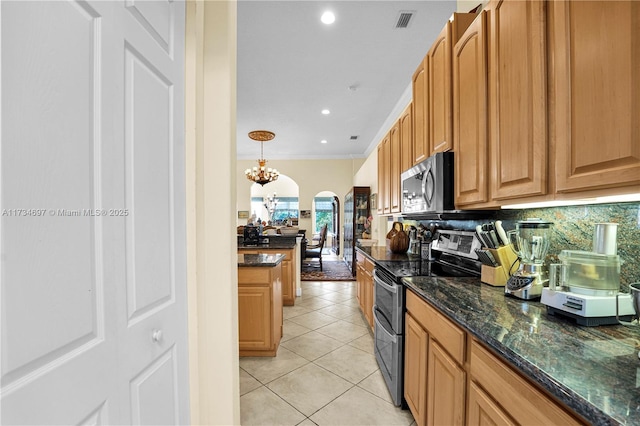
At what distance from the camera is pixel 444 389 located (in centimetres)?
119

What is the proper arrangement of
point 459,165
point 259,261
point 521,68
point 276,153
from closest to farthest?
point 521,68 < point 459,165 < point 259,261 < point 276,153

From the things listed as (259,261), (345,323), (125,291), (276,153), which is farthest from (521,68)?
(276,153)

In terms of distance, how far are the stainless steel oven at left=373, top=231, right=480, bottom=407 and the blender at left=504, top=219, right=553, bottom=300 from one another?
52 centimetres

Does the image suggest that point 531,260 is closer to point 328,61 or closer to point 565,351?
point 565,351

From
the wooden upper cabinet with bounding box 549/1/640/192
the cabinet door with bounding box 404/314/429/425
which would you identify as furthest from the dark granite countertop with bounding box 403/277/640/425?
the wooden upper cabinet with bounding box 549/1/640/192

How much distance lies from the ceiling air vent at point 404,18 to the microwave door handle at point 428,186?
1603 millimetres

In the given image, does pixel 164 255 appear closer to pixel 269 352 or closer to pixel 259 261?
pixel 259 261

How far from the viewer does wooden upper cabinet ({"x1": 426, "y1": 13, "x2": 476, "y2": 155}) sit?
177 cm

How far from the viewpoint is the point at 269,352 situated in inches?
97.3

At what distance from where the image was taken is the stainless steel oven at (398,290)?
1745 mm

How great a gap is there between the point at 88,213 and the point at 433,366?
1493 mm

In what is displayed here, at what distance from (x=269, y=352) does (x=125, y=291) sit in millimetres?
1973

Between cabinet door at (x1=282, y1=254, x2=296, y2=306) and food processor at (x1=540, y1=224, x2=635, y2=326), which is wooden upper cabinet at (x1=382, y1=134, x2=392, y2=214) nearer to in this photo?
cabinet door at (x1=282, y1=254, x2=296, y2=306)

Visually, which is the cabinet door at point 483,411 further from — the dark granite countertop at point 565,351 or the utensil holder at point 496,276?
the utensil holder at point 496,276
